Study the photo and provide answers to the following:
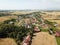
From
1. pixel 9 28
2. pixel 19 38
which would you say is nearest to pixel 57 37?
pixel 19 38

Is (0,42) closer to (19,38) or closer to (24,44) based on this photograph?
(19,38)

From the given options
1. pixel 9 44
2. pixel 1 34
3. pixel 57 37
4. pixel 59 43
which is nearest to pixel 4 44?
pixel 9 44

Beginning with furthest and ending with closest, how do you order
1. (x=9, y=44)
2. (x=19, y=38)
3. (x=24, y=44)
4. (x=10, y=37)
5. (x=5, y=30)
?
(x=5, y=30)
(x=10, y=37)
(x=19, y=38)
(x=9, y=44)
(x=24, y=44)

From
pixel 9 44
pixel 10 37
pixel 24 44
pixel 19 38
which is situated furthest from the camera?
pixel 10 37

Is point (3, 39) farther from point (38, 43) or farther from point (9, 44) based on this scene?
point (38, 43)

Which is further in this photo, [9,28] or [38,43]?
[9,28]

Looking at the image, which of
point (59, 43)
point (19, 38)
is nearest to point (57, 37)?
point (59, 43)

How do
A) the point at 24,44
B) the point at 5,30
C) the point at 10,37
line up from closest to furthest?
1. the point at 24,44
2. the point at 10,37
3. the point at 5,30

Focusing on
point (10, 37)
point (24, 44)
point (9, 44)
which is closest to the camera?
point (24, 44)

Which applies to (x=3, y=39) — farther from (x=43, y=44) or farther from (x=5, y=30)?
(x=43, y=44)
